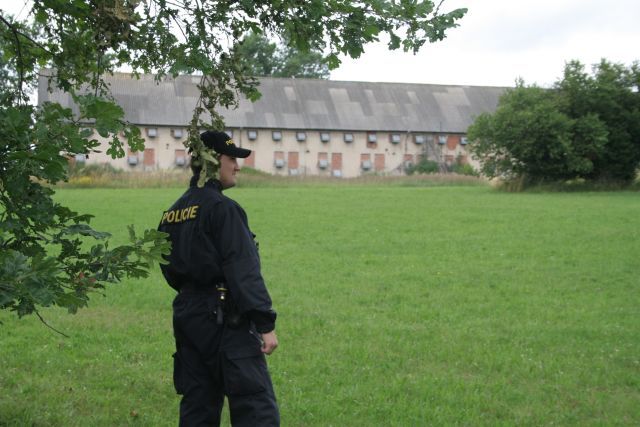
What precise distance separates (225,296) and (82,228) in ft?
3.18

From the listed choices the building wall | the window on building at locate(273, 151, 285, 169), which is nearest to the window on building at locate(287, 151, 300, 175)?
the building wall

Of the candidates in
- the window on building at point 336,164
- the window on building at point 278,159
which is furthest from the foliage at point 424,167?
the window on building at point 278,159

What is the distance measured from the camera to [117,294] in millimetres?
11984

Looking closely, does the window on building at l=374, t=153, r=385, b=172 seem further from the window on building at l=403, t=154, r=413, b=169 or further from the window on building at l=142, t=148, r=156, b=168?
the window on building at l=142, t=148, r=156, b=168

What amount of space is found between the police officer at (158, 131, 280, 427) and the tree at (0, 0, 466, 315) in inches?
11.8

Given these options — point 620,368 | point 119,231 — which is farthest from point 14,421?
point 119,231

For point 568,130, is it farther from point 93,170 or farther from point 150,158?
point 150,158

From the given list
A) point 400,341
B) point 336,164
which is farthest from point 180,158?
point 400,341

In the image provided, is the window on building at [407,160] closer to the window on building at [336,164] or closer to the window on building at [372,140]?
the window on building at [372,140]

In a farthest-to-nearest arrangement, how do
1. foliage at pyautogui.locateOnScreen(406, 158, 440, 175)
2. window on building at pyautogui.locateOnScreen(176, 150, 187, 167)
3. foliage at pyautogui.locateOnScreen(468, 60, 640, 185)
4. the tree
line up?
foliage at pyautogui.locateOnScreen(406, 158, 440, 175)
window on building at pyautogui.locateOnScreen(176, 150, 187, 167)
foliage at pyautogui.locateOnScreen(468, 60, 640, 185)
the tree

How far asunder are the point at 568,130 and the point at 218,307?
121 feet

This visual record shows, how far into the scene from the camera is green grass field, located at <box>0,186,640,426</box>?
665cm

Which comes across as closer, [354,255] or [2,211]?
[2,211]

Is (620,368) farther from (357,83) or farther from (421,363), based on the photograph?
(357,83)
